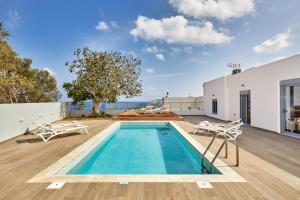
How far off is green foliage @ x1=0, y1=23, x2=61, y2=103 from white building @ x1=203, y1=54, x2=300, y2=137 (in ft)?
50.1

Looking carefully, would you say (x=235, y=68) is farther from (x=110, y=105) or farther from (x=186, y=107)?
(x=110, y=105)

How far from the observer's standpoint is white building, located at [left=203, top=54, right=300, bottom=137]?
30.2ft

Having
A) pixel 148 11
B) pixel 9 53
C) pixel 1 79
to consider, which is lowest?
pixel 1 79

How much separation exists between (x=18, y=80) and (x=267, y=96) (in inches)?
661

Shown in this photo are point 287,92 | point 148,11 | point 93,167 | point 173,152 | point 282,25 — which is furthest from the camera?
point 148,11

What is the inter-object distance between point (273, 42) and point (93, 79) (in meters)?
14.3

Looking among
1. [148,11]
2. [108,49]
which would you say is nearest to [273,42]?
[148,11]

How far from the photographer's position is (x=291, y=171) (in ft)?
14.7

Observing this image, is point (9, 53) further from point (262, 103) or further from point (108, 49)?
point (262, 103)

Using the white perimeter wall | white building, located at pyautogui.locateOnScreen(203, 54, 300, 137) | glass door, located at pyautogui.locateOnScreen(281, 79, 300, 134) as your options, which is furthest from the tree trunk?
glass door, located at pyautogui.locateOnScreen(281, 79, 300, 134)

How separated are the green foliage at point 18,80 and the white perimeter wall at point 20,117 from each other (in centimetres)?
462

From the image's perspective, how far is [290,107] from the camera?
937 centimetres

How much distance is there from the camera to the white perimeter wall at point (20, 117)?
834cm

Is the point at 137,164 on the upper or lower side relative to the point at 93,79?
lower
